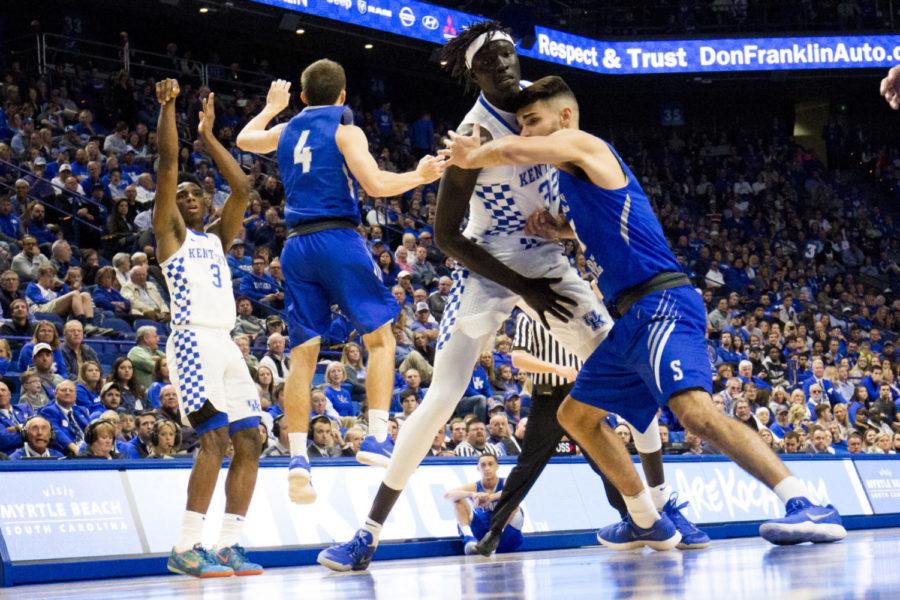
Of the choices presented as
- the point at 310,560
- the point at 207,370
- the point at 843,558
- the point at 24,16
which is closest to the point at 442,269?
the point at 24,16

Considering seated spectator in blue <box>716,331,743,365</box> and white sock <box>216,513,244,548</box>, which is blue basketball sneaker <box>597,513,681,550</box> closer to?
white sock <box>216,513,244,548</box>

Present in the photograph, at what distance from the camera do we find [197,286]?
6457mm

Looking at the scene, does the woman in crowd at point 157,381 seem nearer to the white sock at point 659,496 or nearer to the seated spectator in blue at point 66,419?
the seated spectator in blue at point 66,419

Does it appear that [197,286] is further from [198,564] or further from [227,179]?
[198,564]

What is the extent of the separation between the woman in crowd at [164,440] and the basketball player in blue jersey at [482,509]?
2.01 meters

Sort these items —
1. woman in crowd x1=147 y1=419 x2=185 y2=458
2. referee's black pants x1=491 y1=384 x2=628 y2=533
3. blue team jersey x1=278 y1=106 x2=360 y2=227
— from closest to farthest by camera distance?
blue team jersey x1=278 y1=106 x2=360 y2=227, referee's black pants x1=491 y1=384 x2=628 y2=533, woman in crowd x1=147 y1=419 x2=185 y2=458

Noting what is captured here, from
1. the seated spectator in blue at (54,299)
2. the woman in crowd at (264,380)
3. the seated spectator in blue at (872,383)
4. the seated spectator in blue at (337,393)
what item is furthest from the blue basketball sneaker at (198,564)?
the seated spectator in blue at (872,383)

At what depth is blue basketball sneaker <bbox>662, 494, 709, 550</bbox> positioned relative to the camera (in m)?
6.25

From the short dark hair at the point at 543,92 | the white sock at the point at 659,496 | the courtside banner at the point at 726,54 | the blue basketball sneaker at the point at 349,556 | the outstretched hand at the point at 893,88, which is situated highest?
the courtside banner at the point at 726,54

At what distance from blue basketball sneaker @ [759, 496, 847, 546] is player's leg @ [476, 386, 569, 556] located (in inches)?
116

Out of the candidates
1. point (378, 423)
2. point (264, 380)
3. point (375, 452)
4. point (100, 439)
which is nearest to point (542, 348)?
point (378, 423)

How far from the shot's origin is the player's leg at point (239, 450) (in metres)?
6.37

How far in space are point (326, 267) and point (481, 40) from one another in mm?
1357

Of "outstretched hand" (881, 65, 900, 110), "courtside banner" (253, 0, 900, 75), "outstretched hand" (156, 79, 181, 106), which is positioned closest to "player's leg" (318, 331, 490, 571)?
"outstretched hand" (156, 79, 181, 106)
